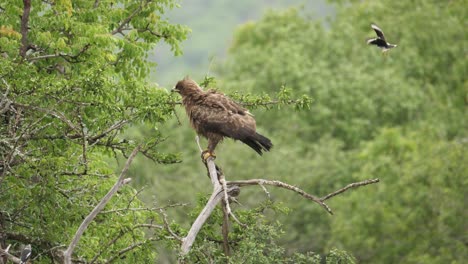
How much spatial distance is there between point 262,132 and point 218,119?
28332 mm

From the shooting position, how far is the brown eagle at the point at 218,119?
12.9 meters

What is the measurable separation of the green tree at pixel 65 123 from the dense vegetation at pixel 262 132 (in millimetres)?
35

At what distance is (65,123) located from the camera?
12.6 m

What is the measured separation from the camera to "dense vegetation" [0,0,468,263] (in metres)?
11.3

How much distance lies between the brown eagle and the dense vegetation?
22 cm

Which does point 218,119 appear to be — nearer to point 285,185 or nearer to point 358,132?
point 285,185

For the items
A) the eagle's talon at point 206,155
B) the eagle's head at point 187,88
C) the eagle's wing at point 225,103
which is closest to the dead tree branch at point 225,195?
the eagle's talon at point 206,155

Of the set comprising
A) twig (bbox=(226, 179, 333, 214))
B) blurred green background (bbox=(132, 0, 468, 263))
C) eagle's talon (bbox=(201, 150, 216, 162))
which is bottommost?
twig (bbox=(226, 179, 333, 214))

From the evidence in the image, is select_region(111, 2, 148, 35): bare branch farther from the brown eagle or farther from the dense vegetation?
the brown eagle

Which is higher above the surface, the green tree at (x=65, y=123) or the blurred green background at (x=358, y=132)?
the blurred green background at (x=358, y=132)

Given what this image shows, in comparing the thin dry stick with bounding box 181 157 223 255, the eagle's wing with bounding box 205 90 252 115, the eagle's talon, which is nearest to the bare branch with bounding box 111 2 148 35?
the eagle's wing with bounding box 205 90 252 115

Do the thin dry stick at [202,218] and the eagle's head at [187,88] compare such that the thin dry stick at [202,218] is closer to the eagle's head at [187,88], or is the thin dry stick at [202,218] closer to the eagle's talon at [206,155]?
the eagle's talon at [206,155]

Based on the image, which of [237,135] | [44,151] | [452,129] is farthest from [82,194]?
[452,129]

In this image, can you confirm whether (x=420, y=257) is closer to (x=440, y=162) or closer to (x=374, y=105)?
(x=440, y=162)
